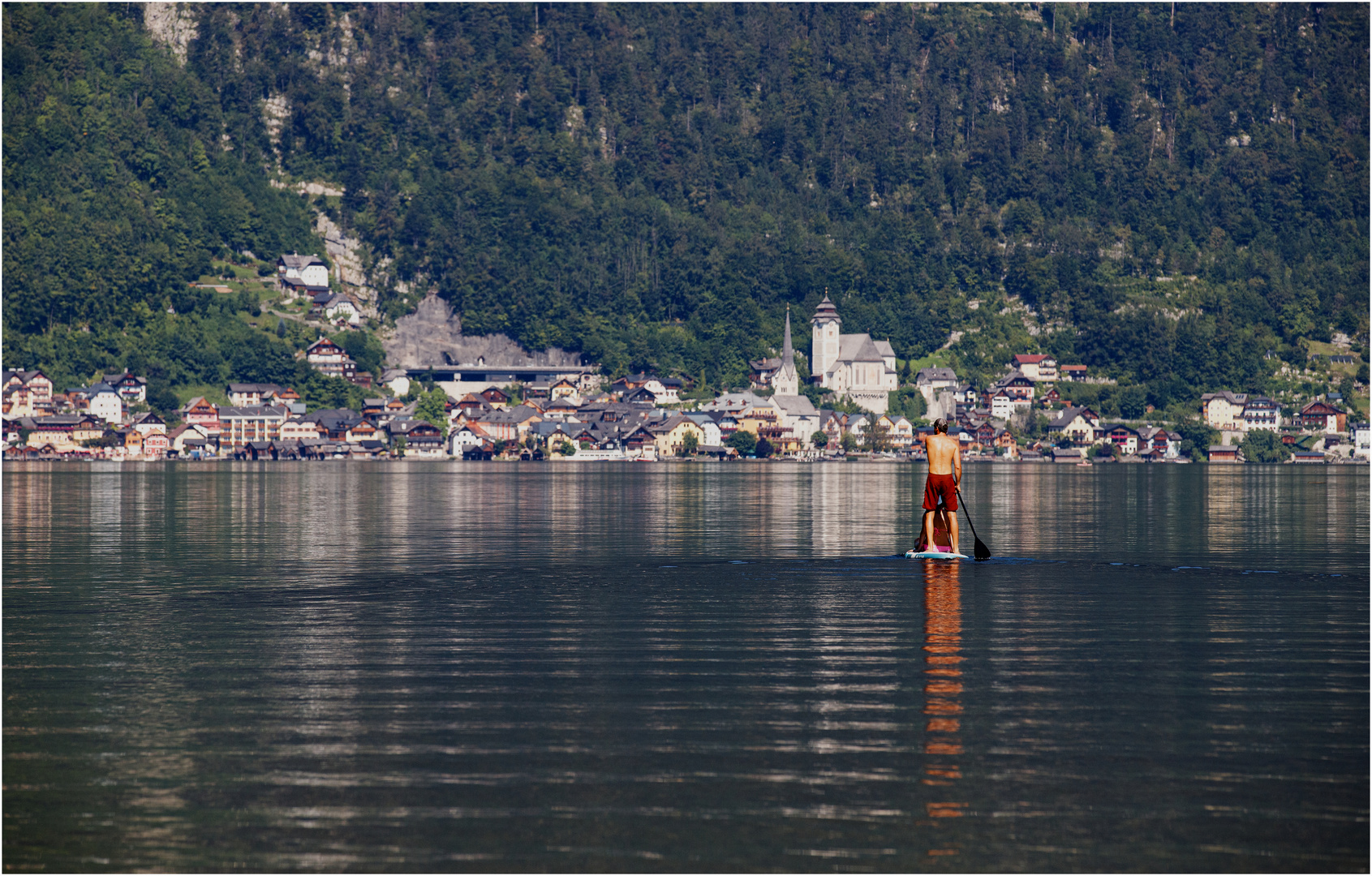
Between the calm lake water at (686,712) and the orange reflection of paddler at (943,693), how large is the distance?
0.22 ft

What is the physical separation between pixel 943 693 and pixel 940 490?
48.7 ft

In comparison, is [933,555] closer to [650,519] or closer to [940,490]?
[940,490]

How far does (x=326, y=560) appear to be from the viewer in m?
37.0

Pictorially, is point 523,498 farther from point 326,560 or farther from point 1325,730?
point 1325,730

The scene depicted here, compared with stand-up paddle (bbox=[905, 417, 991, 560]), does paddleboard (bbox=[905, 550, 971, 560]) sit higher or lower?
lower

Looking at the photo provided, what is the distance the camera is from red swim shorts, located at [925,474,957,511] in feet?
104

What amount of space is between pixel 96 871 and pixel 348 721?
4.81 metres

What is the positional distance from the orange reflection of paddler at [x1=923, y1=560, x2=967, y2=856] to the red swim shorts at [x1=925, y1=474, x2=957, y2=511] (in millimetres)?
2355

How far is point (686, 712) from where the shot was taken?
16.8 m

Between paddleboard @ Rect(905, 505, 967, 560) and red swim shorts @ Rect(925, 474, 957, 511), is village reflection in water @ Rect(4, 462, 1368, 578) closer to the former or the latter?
paddleboard @ Rect(905, 505, 967, 560)

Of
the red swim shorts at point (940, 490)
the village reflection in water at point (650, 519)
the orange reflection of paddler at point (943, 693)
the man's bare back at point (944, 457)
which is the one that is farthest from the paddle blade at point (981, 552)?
the orange reflection of paddler at point (943, 693)

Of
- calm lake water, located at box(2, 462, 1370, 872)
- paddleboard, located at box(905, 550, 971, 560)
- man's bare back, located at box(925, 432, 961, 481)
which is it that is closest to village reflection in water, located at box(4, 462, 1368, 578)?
calm lake water, located at box(2, 462, 1370, 872)

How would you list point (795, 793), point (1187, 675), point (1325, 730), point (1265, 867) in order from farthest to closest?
point (1187, 675) → point (1325, 730) → point (795, 793) → point (1265, 867)

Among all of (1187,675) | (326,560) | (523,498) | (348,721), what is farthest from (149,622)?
(523,498)
